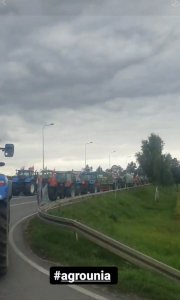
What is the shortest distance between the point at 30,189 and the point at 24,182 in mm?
939

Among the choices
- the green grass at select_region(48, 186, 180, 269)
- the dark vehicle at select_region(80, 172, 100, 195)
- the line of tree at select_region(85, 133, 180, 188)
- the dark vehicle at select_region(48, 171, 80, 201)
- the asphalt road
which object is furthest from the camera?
the line of tree at select_region(85, 133, 180, 188)

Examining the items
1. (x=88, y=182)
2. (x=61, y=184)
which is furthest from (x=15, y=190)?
(x=61, y=184)

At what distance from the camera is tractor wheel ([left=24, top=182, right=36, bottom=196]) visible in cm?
4150

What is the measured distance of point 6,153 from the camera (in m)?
11.3

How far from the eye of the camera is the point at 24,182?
41.2m

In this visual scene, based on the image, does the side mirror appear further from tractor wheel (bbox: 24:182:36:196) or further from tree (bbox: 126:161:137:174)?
tree (bbox: 126:161:137:174)

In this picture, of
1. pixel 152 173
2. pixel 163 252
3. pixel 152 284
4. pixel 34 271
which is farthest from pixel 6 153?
pixel 152 173

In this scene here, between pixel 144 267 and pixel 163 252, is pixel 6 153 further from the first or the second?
pixel 163 252

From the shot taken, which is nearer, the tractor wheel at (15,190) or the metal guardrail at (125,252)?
the metal guardrail at (125,252)

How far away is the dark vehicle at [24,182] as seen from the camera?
1613 inches

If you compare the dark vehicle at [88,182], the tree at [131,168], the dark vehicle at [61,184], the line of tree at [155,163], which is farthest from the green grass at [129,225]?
the tree at [131,168]

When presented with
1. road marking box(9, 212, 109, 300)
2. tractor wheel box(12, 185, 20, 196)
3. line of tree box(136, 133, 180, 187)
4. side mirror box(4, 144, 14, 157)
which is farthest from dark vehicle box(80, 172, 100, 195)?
line of tree box(136, 133, 180, 187)

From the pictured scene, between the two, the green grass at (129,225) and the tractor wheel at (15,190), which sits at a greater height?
the tractor wheel at (15,190)

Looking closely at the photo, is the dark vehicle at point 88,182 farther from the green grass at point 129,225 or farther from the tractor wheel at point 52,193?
the tractor wheel at point 52,193
